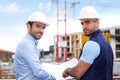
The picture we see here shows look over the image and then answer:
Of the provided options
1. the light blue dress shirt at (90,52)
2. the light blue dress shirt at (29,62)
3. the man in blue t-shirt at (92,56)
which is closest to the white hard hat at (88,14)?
the man in blue t-shirt at (92,56)

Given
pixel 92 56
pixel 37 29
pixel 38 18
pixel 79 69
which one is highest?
pixel 38 18

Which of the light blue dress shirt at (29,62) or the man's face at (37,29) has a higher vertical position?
the man's face at (37,29)

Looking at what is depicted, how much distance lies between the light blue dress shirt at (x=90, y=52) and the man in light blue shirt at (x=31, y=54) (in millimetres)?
543

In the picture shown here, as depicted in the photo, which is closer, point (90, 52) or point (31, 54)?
point (90, 52)

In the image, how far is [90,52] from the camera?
202 inches

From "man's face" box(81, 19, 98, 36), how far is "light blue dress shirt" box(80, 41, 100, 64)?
19cm

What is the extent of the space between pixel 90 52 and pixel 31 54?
76cm

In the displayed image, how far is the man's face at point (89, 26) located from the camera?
5.34 m

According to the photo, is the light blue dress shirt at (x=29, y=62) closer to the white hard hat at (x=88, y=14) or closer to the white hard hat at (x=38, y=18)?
the white hard hat at (x=38, y=18)

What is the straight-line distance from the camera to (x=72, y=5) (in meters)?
52.8

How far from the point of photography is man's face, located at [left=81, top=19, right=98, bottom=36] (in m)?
5.34

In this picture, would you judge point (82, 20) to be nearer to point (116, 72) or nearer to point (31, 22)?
point (31, 22)

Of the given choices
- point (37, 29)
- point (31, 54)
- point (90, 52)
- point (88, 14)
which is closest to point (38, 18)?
point (37, 29)

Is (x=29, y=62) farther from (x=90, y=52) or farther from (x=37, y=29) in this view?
(x=90, y=52)
